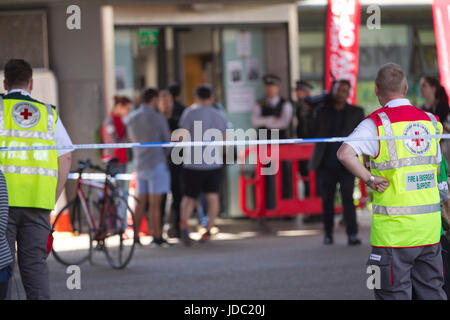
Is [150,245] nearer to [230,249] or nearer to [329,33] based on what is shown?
[230,249]

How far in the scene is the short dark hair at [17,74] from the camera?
6.28 m

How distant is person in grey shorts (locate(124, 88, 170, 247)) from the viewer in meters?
11.8

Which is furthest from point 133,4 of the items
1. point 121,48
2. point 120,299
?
point 120,299

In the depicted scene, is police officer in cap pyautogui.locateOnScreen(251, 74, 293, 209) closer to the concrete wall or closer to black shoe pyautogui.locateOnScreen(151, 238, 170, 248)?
the concrete wall

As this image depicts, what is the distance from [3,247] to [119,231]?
4.88 metres

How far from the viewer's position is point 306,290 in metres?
8.36

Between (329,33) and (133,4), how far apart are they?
130 inches

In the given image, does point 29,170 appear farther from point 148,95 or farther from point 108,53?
point 108,53

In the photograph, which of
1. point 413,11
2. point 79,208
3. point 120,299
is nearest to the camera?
point 120,299

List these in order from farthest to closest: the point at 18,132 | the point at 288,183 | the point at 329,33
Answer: the point at 288,183
the point at 329,33
the point at 18,132

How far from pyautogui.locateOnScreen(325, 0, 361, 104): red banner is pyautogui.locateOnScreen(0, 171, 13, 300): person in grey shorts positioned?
828 cm

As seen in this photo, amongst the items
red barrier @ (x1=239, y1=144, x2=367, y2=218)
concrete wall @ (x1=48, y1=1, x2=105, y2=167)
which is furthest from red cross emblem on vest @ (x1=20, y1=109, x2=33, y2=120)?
concrete wall @ (x1=48, y1=1, x2=105, y2=167)

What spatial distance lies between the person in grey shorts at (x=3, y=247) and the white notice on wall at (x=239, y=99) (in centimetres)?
1008

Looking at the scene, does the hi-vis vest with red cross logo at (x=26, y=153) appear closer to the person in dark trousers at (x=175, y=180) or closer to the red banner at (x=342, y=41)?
the person in dark trousers at (x=175, y=180)
